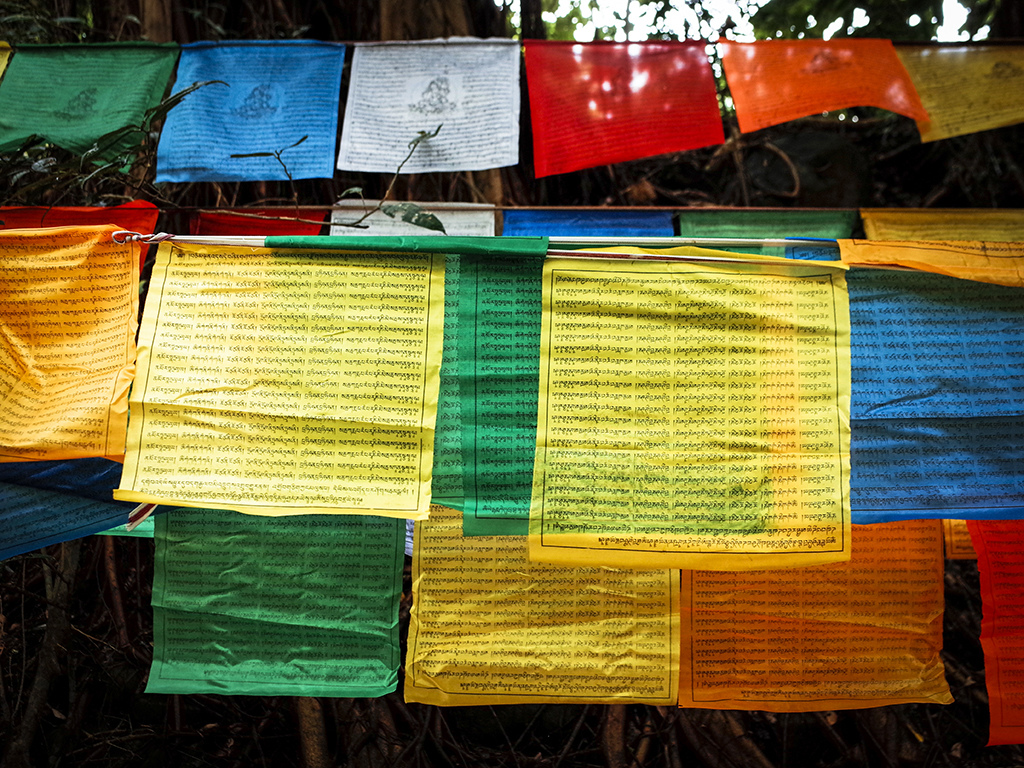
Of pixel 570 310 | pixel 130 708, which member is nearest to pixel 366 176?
pixel 570 310

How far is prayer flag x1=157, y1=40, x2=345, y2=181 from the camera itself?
243 centimetres

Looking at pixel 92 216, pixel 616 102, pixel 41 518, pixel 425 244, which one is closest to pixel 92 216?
pixel 92 216

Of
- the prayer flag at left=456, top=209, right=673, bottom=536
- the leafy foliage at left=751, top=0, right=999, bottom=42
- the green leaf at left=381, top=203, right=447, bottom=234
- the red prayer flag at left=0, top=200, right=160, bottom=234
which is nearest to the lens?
the prayer flag at left=456, top=209, right=673, bottom=536

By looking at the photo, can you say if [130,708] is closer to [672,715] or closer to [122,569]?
[122,569]

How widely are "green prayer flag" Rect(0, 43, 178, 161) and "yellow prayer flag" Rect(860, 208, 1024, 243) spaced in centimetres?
244

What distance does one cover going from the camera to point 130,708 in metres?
2.87

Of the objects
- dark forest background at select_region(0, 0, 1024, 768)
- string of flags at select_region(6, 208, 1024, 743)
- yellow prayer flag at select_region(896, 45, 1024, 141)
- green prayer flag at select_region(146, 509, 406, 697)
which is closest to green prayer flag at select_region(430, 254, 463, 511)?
string of flags at select_region(6, 208, 1024, 743)

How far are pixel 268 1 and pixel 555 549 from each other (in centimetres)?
313

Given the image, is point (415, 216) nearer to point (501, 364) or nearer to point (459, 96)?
point (459, 96)

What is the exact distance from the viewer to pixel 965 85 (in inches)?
98.7

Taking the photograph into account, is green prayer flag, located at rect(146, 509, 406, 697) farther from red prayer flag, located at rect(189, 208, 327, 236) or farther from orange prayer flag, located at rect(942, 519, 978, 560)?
orange prayer flag, located at rect(942, 519, 978, 560)

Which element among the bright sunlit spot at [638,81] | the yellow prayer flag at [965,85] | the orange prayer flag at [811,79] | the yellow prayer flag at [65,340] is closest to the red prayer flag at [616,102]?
the bright sunlit spot at [638,81]

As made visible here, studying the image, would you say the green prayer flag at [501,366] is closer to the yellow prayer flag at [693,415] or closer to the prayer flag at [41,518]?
the yellow prayer flag at [693,415]

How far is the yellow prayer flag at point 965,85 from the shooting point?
246 cm
